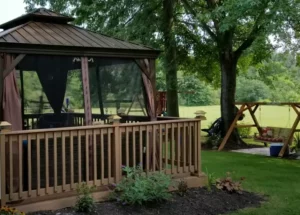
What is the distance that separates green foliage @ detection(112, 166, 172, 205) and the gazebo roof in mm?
1849

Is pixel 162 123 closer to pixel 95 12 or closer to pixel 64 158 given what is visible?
pixel 64 158

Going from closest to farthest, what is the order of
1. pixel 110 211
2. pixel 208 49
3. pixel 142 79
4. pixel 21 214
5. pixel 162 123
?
pixel 21 214, pixel 110 211, pixel 162 123, pixel 142 79, pixel 208 49

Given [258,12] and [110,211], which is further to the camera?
[258,12]

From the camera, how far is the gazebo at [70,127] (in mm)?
4852

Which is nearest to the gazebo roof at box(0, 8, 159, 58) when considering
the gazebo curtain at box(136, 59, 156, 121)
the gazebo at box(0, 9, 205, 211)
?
the gazebo at box(0, 9, 205, 211)

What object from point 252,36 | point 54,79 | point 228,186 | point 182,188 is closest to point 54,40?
point 54,79

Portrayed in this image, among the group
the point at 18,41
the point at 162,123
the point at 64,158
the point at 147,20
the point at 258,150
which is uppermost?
the point at 147,20

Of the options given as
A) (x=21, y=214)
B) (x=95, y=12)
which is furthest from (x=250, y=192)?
(x=95, y=12)

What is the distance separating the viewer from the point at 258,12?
8.61m

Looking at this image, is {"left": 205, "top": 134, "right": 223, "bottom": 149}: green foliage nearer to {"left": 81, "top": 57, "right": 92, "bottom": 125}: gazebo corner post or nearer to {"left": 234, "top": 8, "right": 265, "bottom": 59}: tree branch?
{"left": 234, "top": 8, "right": 265, "bottom": 59}: tree branch

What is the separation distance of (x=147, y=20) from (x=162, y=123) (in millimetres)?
6971

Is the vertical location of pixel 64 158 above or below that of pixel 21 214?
above

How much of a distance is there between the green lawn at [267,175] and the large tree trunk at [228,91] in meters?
1.84

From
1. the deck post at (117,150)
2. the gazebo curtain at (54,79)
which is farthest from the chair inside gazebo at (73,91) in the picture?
the deck post at (117,150)
